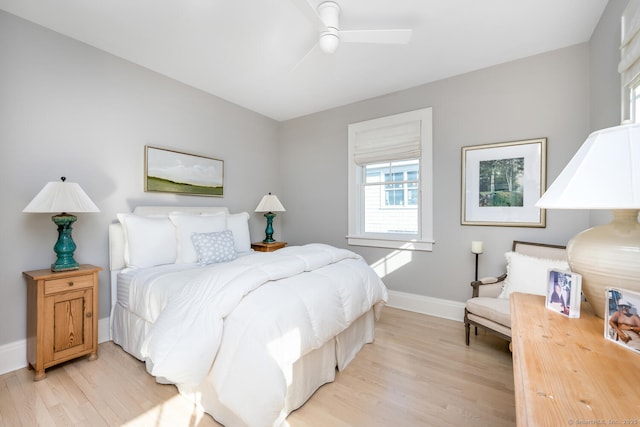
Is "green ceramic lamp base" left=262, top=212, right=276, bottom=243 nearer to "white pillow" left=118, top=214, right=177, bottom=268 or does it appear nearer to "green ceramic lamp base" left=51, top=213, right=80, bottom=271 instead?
"white pillow" left=118, top=214, right=177, bottom=268

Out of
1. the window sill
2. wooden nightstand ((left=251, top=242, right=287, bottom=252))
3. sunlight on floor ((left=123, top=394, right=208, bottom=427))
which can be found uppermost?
the window sill

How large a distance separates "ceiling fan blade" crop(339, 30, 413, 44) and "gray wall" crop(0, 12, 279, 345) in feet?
7.29

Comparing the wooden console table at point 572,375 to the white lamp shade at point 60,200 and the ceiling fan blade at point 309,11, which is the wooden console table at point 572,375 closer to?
the ceiling fan blade at point 309,11

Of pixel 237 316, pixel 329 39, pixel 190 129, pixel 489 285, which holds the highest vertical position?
pixel 329 39

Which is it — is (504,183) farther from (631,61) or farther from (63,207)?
(63,207)

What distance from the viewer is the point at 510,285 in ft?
8.05

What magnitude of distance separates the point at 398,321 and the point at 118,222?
3.11 metres

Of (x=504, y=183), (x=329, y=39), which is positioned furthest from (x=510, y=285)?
(x=329, y=39)

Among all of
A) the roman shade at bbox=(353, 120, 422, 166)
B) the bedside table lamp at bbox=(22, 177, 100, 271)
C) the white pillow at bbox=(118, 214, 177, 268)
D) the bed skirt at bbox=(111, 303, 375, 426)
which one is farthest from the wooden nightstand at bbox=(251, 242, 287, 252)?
the bedside table lamp at bbox=(22, 177, 100, 271)

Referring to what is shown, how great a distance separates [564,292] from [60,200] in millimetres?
3035

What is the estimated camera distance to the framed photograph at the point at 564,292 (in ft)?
3.12

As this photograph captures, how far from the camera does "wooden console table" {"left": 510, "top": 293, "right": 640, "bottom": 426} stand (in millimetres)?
528

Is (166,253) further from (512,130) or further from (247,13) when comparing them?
(512,130)

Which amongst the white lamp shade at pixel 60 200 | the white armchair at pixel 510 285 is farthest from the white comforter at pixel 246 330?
the white armchair at pixel 510 285
